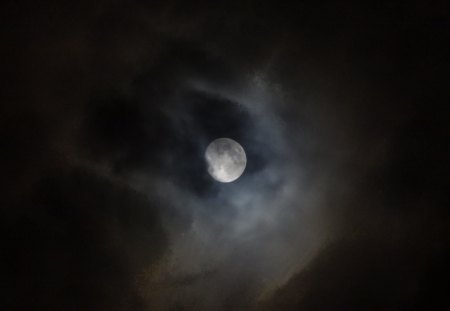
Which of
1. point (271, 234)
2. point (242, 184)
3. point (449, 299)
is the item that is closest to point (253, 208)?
point (242, 184)

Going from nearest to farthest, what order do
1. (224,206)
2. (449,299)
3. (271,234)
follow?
(224,206) < (271,234) < (449,299)

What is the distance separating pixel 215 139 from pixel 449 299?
1505cm

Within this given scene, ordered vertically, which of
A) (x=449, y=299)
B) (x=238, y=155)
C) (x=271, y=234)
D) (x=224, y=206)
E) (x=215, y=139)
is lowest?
(x=449, y=299)

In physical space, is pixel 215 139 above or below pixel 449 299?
above

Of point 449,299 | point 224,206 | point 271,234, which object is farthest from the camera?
point 449,299

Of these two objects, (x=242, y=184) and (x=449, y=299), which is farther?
(x=449, y=299)

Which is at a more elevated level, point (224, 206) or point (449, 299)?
point (224, 206)

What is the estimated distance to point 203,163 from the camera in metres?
10.1

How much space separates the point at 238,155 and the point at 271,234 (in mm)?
3653

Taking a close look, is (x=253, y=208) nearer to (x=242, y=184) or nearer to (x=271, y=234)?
(x=242, y=184)

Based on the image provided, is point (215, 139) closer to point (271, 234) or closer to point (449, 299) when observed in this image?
point (271, 234)

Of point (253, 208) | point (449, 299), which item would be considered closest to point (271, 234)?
point (253, 208)

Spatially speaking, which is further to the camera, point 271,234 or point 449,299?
point 449,299

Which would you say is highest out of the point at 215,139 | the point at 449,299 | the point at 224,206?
the point at 215,139
